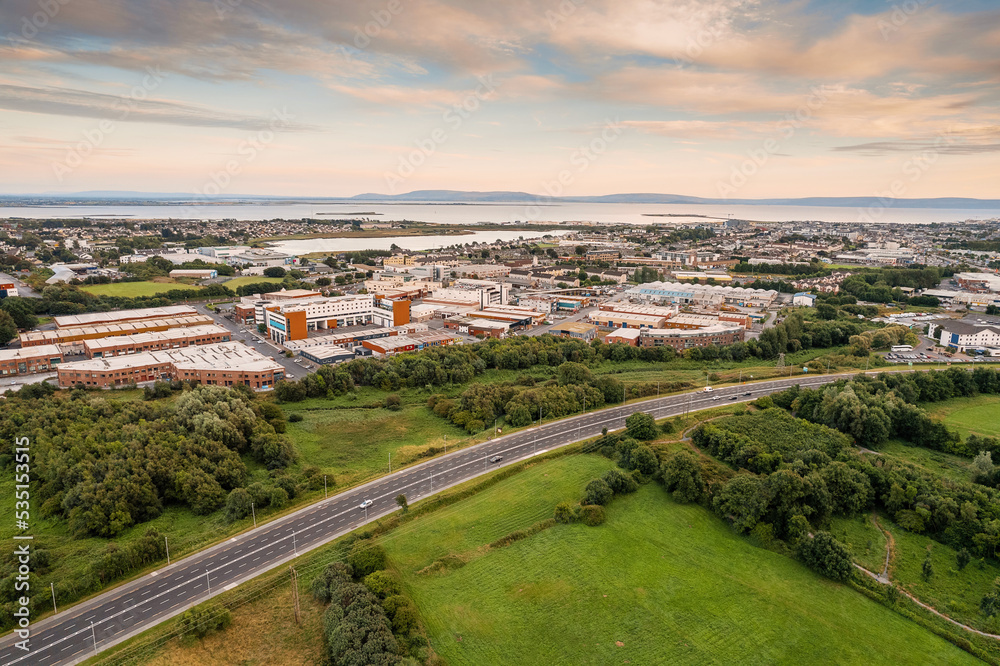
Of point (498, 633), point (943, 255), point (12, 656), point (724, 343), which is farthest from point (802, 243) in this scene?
point (12, 656)

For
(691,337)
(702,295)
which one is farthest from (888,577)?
(702,295)

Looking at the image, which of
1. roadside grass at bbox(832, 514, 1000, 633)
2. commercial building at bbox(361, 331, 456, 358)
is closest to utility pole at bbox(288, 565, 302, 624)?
roadside grass at bbox(832, 514, 1000, 633)

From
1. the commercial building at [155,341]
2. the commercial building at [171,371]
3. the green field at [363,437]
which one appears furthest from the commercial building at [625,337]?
the commercial building at [155,341]

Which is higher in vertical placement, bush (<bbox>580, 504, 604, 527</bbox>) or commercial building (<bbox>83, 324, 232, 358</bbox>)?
commercial building (<bbox>83, 324, 232, 358</bbox>)

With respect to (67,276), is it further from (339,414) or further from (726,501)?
(726,501)

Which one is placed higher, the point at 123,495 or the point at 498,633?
the point at 123,495

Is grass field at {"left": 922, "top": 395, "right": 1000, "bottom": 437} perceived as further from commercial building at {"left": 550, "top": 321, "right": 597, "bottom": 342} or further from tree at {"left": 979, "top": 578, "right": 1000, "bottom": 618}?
commercial building at {"left": 550, "top": 321, "right": 597, "bottom": 342}
